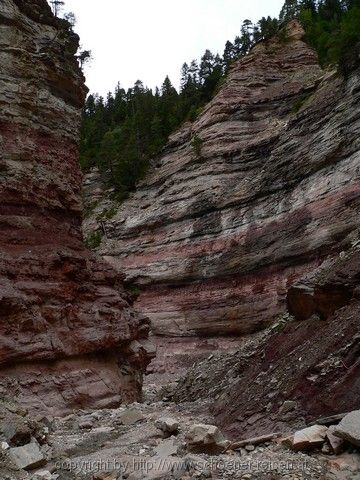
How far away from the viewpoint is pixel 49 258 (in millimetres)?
14797

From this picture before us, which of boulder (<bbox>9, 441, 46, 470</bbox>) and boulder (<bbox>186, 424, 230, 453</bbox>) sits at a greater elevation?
boulder (<bbox>9, 441, 46, 470</bbox>)

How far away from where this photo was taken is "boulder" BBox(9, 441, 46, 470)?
698 cm

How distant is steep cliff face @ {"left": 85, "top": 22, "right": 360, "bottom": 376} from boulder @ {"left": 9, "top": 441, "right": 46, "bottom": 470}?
17.0m

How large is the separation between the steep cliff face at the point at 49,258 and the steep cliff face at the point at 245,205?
376 inches

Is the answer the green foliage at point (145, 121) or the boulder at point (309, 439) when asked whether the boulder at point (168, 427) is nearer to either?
the boulder at point (309, 439)

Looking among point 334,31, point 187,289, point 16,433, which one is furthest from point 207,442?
point 334,31

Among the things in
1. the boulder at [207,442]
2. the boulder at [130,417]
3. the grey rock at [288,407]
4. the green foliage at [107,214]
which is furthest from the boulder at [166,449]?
the green foliage at [107,214]

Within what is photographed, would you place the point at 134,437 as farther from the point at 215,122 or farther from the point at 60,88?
the point at 215,122

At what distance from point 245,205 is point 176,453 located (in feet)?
75.6

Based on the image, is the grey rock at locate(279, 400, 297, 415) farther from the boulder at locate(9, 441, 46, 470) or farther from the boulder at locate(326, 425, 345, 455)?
the boulder at locate(9, 441, 46, 470)

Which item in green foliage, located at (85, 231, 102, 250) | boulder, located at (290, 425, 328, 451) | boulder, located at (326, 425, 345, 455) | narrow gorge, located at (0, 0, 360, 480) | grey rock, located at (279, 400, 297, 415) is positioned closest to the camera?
boulder, located at (326, 425, 345, 455)

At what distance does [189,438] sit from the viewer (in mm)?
7480

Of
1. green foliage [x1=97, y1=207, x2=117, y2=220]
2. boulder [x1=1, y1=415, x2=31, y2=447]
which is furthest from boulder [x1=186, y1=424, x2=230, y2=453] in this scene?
green foliage [x1=97, y1=207, x2=117, y2=220]

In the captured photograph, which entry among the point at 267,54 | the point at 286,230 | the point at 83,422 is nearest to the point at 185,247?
the point at 286,230
